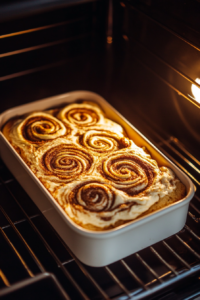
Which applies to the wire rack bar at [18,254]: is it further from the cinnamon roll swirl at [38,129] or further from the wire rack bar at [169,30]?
the wire rack bar at [169,30]

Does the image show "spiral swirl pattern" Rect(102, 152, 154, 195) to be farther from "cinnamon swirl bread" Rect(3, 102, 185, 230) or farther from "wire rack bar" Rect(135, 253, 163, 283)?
"wire rack bar" Rect(135, 253, 163, 283)

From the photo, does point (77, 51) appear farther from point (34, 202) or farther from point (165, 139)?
point (34, 202)

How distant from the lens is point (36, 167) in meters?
1.32

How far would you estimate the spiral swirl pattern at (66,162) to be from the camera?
51.6 inches

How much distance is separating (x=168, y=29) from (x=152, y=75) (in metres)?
0.22

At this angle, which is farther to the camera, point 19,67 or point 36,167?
point 19,67

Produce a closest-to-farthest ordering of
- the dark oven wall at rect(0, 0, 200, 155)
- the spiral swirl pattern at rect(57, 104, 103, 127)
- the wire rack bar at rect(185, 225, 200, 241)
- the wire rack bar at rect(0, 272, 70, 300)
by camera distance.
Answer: the wire rack bar at rect(0, 272, 70, 300)
the wire rack bar at rect(185, 225, 200, 241)
the dark oven wall at rect(0, 0, 200, 155)
the spiral swirl pattern at rect(57, 104, 103, 127)

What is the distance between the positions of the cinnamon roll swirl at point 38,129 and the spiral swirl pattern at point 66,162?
0.07 m

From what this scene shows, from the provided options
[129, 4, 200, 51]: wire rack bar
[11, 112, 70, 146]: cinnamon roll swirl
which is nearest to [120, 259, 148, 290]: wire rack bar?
[11, 112, 70, 146]: cinnamon roll swirl

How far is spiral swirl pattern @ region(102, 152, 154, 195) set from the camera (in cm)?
127

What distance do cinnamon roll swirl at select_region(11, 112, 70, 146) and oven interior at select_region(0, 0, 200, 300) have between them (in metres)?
0.15

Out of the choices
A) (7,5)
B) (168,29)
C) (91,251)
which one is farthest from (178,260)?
(7,5)

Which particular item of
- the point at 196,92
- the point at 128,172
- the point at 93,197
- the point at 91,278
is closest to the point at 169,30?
the point at 196,92

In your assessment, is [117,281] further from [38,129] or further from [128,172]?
[38,129]
